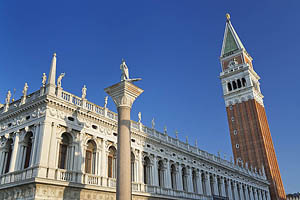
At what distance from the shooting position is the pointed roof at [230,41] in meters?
74.5

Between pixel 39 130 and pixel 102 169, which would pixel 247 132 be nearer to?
pixel 102 169

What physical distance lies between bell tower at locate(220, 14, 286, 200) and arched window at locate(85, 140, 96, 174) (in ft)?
138

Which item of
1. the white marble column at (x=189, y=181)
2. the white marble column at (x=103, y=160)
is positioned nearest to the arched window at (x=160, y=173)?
the white marble column at (x=189, y=181)

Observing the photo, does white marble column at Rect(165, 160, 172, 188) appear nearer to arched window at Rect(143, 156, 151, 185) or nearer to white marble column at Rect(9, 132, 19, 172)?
arched window at Rect(143, 156, 151, 185)

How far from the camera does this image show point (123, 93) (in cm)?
1579

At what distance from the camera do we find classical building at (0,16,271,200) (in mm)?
18922

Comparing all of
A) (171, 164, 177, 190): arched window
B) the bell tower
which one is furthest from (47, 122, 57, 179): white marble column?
the bell tower

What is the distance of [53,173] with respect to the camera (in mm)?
19000

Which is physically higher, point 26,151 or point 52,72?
point 52,72

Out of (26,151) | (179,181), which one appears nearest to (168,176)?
(179,181)

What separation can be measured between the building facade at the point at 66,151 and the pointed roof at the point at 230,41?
167 ft

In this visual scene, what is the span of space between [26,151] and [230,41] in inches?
2566

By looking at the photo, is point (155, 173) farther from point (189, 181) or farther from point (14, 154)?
point (14, 154)

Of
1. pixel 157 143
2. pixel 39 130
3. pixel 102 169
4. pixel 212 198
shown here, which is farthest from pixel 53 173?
pixel 212 198
